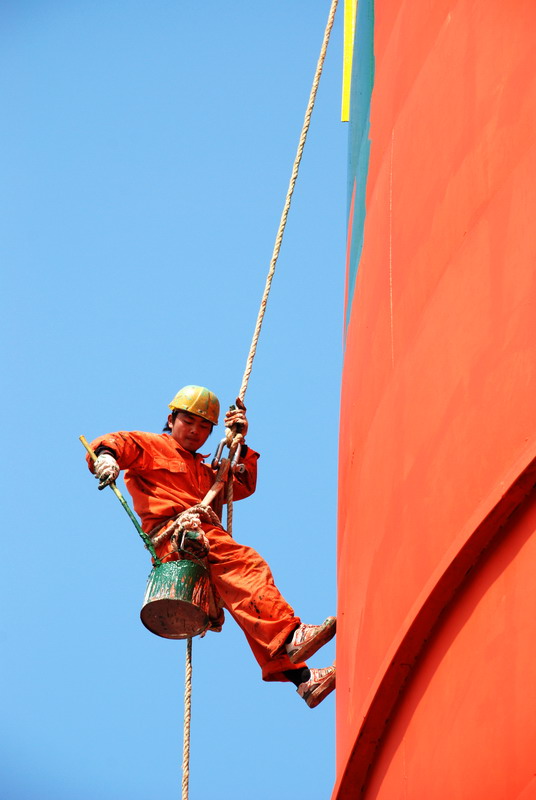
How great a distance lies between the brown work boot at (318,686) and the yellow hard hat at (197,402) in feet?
5.45

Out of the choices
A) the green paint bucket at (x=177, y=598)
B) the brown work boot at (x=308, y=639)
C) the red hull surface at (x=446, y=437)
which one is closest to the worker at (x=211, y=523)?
the brown work boot at (x=308, y=639)

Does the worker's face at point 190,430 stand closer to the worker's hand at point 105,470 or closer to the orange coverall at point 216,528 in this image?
the orange coverall at point 216,528

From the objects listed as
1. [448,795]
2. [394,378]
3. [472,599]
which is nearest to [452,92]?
[394,378]

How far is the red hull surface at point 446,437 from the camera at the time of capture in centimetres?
295

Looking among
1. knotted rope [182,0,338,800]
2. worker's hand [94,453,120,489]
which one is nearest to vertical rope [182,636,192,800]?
knotted rope [182,0,338,800]

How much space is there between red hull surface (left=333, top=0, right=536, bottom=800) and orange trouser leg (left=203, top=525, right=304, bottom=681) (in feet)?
2.52

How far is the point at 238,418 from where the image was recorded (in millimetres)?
5895

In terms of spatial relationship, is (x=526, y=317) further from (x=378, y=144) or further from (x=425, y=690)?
(x=378, y=144)

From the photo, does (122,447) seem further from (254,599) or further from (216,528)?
(254,599)

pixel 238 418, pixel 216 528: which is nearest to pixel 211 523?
pixel 216 528

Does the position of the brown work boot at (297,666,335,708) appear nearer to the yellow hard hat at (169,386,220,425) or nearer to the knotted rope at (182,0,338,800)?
the knotted rope at (182,0,338,800)

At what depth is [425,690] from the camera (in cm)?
331

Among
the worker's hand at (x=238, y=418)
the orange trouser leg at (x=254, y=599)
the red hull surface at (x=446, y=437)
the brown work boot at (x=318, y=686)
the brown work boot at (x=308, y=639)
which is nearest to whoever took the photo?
the red hull surface at (x=446, y=437)

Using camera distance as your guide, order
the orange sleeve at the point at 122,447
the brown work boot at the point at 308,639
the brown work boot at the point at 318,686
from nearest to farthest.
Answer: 1. the brown work boot at the point at 308,639
2. the brown work boot at the point at 318,686
3. the orange sleeve at the point at 122,447
